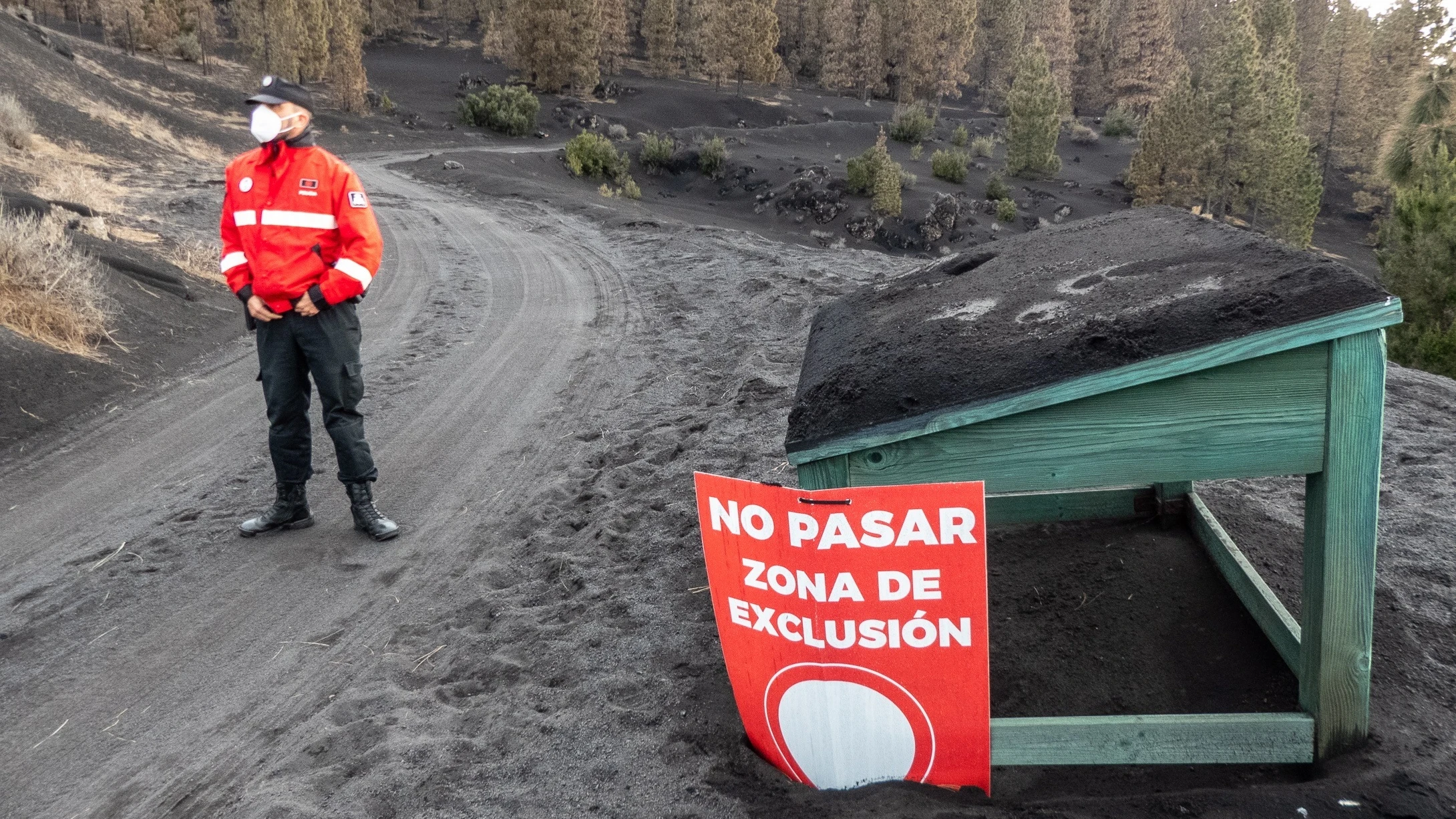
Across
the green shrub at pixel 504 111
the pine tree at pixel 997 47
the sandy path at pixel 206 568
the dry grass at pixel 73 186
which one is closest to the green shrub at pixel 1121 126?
the pine tree at pixel 997 47

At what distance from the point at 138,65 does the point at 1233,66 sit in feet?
134

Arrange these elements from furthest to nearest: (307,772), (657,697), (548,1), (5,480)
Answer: (548,1)
(5,480)
(657,697)
(307,772)

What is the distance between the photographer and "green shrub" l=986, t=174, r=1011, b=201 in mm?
34281

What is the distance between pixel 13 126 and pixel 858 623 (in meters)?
20.8

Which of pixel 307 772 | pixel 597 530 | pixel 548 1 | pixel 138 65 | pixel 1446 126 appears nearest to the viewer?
pixel 307 772

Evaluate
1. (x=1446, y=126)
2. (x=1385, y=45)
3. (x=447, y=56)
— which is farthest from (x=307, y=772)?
(x=1385, y=45)

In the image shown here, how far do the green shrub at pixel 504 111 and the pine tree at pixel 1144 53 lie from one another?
4221 centimetres

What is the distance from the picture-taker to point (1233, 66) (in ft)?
114

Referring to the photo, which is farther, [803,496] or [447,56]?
A: [447,56]

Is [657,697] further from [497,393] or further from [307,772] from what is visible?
[497,393]

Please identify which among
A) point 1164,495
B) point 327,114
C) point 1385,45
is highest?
point 1385,45

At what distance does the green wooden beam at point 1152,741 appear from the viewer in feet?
8.77

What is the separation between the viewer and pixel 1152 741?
2680mm

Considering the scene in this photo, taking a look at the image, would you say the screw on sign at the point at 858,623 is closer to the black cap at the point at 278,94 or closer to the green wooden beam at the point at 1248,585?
the green wooden beam at the point at 1248,585
